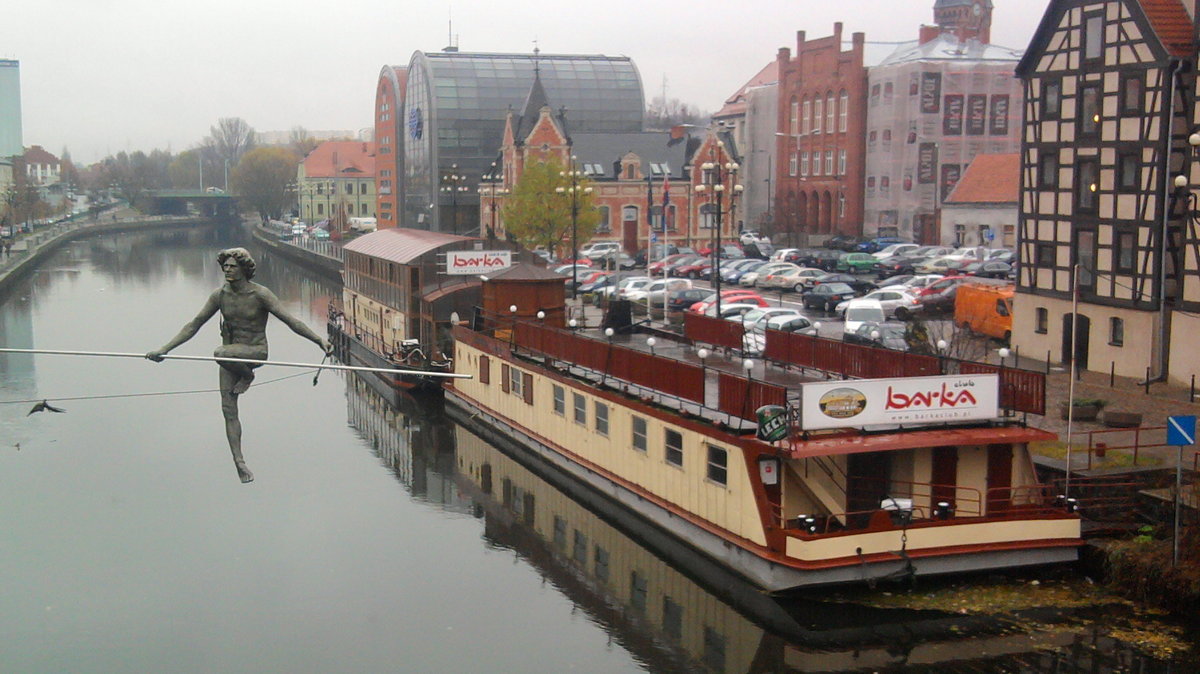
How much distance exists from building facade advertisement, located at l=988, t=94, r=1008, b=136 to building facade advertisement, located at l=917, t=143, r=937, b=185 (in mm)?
3420

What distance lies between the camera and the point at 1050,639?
1841cm

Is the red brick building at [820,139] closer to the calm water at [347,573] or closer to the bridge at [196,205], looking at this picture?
the bridge at [196,205]

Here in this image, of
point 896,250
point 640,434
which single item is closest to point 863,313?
point 640,434

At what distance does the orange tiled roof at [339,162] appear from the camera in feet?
429

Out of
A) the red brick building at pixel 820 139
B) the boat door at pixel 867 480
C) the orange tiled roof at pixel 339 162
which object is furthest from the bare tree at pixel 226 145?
the boat door at pixel 867 480

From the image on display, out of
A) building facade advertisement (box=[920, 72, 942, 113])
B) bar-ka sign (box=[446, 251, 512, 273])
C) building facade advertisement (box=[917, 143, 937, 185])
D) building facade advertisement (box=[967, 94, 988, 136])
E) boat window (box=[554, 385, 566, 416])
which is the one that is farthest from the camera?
building facade advertisement (box=[917, 143, 937, 185])

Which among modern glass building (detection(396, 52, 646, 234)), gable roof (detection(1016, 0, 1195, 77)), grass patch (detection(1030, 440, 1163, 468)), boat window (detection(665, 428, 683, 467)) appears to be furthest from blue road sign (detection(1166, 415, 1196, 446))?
modern glass building (detection(396, 52, 646, 234))

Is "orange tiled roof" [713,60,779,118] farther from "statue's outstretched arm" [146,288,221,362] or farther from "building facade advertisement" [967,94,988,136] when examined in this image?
"statue's outstretched arm" [146,288,221,362]

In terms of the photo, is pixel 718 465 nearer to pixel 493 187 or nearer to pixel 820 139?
pixel 820 139

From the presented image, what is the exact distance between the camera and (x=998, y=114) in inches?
2813

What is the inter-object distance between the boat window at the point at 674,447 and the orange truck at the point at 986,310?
18.1m

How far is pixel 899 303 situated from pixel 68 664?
32.1m

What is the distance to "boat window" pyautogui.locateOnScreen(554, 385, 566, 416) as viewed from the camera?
91.9ft

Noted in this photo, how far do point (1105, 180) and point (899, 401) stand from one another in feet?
55.6
